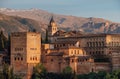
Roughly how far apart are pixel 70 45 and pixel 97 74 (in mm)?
6926

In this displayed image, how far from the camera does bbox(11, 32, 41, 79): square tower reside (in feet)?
190

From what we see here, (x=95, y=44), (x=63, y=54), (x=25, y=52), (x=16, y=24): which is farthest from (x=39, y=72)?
(x=16, y=24)

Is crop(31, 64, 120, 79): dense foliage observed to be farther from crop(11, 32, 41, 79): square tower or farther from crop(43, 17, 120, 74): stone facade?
crop(11, 32, 41, 79): square tower

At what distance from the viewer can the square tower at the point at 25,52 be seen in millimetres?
58000

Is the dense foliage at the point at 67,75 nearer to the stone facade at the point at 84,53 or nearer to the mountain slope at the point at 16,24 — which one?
the stone facade at the point at 84,53

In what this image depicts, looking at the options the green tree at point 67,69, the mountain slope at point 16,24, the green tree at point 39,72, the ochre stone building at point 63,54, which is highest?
the ochre stone building at point 63,54

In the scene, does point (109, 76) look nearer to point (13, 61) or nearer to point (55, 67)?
point (55, 67)

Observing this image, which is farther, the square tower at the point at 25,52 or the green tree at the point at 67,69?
the square tower at the point at 25,52

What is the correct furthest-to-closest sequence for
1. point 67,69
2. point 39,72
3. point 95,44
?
point 95,44
point 39,72
point 67,69

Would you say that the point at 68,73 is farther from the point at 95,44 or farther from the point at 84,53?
the point at 95,44

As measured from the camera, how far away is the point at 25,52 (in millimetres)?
58344

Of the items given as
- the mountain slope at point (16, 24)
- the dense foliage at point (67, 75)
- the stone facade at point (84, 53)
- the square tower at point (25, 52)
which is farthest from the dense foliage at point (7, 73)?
the mountain slope at point (16, 24)

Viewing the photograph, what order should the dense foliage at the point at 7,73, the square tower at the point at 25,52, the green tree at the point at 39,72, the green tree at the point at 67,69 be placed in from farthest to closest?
1. the square tower at the point at 25,52
2. the green tree at the point at 39,72
3. the green tree at the point at 67,69
4. the dense foliage at the point at 7,73

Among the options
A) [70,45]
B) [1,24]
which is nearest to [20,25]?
[1,24]
